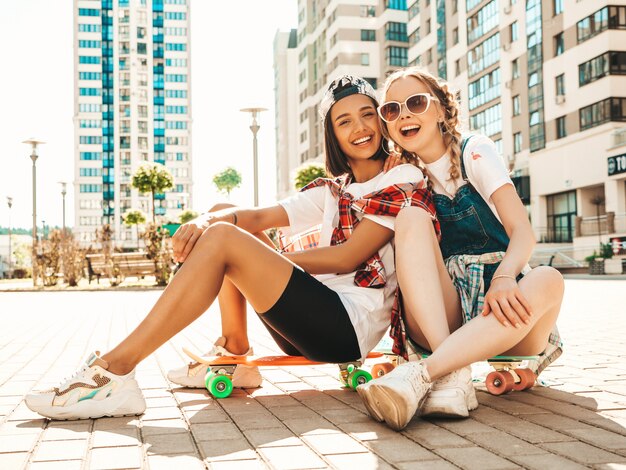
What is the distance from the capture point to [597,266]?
90.4ft

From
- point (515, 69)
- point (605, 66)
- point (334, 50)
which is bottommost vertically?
point (605, 66)

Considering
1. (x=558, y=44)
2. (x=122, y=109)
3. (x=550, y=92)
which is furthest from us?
(x=122, y=109)

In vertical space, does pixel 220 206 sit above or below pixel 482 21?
below

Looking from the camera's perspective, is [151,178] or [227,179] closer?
[151,178]

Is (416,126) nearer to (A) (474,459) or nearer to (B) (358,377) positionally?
(B) (358,377)

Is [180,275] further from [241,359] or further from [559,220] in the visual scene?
[559,220]

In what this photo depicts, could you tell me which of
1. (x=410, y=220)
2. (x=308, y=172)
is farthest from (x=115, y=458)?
(x=308, y=172)

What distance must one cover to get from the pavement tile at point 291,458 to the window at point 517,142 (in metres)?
40.8

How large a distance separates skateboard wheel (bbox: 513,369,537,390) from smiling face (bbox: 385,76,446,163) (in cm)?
119

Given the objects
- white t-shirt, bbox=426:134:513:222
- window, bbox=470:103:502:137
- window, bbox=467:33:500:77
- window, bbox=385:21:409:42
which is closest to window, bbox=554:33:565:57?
window, bbox=467:33:500:77

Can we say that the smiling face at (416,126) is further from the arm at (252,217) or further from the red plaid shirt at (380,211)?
the arm at (252,217)

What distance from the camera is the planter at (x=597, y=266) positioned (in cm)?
2736

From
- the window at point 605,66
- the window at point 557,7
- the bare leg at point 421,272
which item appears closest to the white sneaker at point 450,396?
the bare leg at point 421,272

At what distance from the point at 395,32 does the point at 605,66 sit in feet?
109
